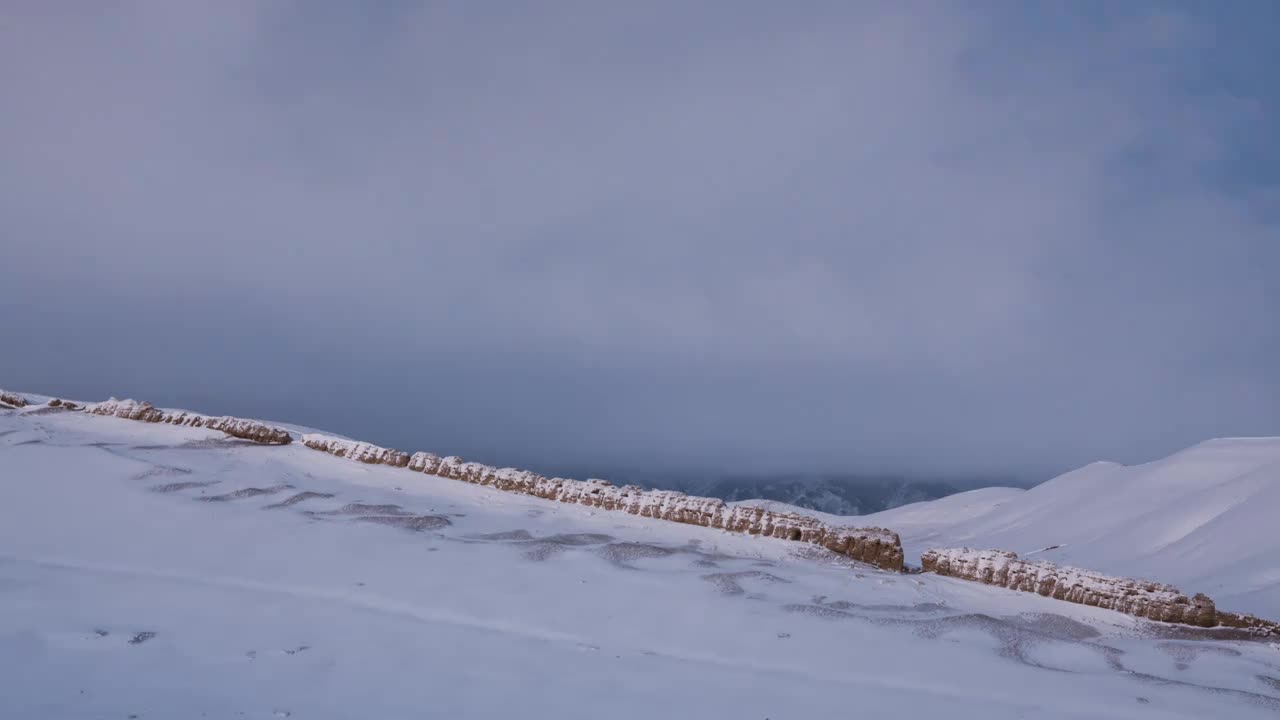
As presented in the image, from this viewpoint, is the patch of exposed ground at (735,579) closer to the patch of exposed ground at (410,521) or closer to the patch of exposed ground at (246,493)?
the patch of exposed ground at (410,521)

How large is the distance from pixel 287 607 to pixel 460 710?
7.12 ft

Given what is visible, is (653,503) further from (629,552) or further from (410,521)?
(410,521)

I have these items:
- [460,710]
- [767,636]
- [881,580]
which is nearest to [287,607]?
[460,710]

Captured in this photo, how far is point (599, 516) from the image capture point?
1012cm

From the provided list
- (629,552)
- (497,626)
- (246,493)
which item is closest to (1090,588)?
(629,552)

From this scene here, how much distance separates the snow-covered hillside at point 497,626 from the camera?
4.32 meters

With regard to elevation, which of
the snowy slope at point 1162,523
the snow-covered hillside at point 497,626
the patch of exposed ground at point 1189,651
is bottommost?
the snow-covered hillside at point 497,626

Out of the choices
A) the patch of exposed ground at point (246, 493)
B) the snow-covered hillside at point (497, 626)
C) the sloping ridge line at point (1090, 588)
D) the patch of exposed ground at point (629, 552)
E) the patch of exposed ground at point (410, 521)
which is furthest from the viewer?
the patch of exposed ground at point (246, 493)

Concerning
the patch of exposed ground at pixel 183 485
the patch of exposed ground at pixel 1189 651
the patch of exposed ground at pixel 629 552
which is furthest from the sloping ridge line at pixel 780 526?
the patch of exposed ground at pixel 183 485

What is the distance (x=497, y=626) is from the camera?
5.58 meters

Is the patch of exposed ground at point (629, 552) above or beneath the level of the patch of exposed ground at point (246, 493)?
above

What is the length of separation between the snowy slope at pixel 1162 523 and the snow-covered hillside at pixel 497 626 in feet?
9.00

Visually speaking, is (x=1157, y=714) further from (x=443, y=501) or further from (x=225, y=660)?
(x=443, y=501)

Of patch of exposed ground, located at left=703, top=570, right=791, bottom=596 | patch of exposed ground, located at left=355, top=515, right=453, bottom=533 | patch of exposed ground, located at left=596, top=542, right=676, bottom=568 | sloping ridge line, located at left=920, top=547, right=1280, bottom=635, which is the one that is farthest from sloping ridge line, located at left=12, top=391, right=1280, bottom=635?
patch of exposed ground, located at left=355, top=515, right=453, bottom=533
